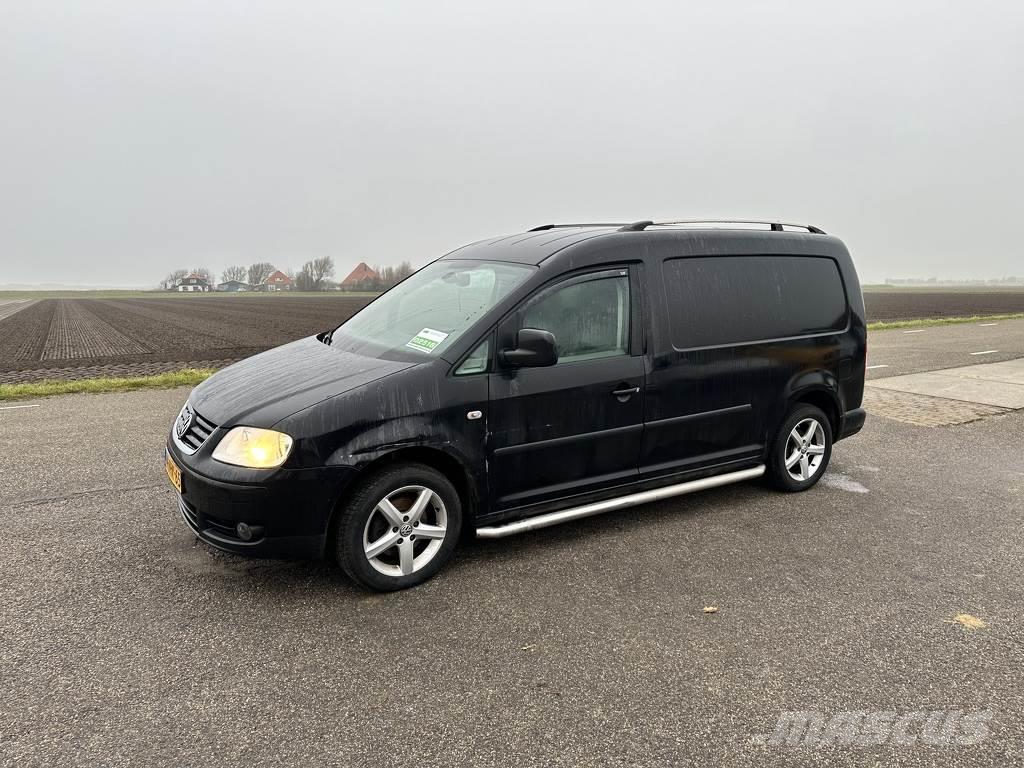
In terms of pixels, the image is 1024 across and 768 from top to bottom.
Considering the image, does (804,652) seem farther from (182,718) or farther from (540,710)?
(182,718)

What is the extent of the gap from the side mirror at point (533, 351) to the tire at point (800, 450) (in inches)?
85.9

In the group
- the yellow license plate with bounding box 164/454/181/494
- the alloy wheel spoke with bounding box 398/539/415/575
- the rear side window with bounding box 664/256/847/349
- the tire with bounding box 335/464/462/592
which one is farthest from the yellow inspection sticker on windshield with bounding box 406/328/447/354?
the rear side window with bounding box 664/256/847/349

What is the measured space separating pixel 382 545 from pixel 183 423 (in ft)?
4.33

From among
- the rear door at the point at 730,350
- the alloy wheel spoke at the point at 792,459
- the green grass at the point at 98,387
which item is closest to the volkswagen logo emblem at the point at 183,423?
the rear door at the point at 730,350

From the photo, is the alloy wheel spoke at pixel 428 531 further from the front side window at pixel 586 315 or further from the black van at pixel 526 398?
the front side window at pixel 586 315

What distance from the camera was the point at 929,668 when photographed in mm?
2818

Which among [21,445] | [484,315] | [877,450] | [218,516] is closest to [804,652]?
[484,315]

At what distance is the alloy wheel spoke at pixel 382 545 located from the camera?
3.35 m

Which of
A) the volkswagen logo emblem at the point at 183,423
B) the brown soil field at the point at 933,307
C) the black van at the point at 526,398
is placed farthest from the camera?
the brown soil field at the point at 933,307

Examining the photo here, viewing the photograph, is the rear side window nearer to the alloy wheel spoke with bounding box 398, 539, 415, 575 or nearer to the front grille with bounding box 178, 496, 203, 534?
the alloy wheel spoke with bounding box 398, 539, 415, 575

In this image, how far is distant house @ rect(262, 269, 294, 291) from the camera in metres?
137

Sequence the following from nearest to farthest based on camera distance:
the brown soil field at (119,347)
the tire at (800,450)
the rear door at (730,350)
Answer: the rear door at (730,350), the tire at (800,450), the brown soil field at (119,347)

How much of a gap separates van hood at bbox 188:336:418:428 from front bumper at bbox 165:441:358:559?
0.30m

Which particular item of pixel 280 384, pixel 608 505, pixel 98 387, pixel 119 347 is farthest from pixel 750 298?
pixel 119 347
